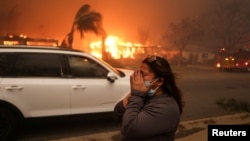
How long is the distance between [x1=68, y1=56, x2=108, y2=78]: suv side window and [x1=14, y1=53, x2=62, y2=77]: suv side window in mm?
246

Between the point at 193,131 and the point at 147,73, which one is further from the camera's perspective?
the point at 193,131

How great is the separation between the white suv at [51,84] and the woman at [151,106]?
341 cm

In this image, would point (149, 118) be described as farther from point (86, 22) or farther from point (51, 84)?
point (86, 22)

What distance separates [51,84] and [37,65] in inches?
15.5

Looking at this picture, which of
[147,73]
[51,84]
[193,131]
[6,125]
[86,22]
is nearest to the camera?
[147,73]

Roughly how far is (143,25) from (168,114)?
6958 centimetres

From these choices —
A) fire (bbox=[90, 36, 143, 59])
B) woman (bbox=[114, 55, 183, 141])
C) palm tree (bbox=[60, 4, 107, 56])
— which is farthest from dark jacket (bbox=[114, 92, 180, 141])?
fire (bbox=[90, 36, 143, 59])

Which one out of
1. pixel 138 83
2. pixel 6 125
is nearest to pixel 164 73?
pixel 138 83

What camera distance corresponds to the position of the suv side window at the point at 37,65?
5379 millimetres

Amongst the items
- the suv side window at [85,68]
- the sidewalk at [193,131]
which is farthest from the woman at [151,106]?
the suv side window at [85,68]

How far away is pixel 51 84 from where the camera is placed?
5457mm

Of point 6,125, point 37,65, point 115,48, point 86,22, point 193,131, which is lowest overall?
point 115,48

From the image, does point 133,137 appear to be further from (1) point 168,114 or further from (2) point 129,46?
(2) point 129,46

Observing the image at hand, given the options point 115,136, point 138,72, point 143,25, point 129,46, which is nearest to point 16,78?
point 115,136
